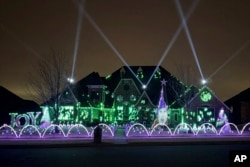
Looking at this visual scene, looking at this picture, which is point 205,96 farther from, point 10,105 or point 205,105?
point 10,105

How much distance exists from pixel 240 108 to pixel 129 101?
17.1 metres

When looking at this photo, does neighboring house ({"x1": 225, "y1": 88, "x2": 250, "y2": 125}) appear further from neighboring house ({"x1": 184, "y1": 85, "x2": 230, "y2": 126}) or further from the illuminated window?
the illuminated window

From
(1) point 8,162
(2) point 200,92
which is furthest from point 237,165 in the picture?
(2) point 200,92

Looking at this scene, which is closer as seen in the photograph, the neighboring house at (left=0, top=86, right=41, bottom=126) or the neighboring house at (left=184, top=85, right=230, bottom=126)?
the neighboring house at (left=0, top=86, right=41, bottom=126)

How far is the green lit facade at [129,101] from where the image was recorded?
178 feet

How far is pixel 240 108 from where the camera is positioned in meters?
60.1

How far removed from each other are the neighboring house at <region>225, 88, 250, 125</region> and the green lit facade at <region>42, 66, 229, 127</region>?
5.81 m

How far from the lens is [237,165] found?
893 cm

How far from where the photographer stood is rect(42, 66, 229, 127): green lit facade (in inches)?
2132

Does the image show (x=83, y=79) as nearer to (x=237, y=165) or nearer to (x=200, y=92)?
(x=200, y=92)

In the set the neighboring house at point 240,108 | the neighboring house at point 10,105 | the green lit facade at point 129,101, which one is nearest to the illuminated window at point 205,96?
the green lit facade at point 129,101

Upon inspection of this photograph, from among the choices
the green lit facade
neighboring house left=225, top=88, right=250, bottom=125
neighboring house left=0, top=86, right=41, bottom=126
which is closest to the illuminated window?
the green lit facade

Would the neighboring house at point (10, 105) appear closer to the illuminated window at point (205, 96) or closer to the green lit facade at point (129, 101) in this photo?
the green lit facade at point (129, 101)

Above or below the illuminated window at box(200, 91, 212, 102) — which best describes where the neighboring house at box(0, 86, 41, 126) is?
below
